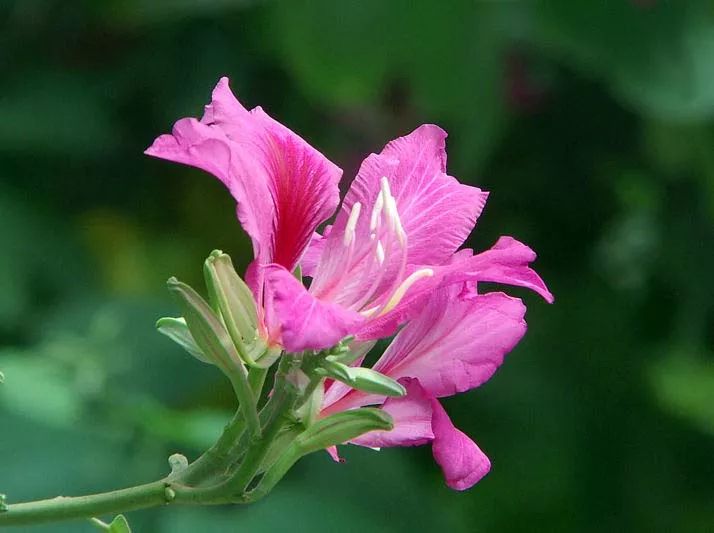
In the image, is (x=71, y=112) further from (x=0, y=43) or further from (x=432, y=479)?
(x=432, y=479)

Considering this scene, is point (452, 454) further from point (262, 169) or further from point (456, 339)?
point (262, 169)

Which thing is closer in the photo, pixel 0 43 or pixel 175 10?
pixel 175 10

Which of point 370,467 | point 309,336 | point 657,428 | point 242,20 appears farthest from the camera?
point 657,428

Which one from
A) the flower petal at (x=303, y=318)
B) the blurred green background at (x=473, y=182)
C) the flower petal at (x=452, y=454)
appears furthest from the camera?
the blurred green background at (x=473, y=182)

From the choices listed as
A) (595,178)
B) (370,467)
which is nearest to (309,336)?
(370,467)

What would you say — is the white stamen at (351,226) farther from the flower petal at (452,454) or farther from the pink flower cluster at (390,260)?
the flower petal at (452,454)

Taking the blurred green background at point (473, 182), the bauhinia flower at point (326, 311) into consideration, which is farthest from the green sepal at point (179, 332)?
the blurred green background at point (473, 182)
